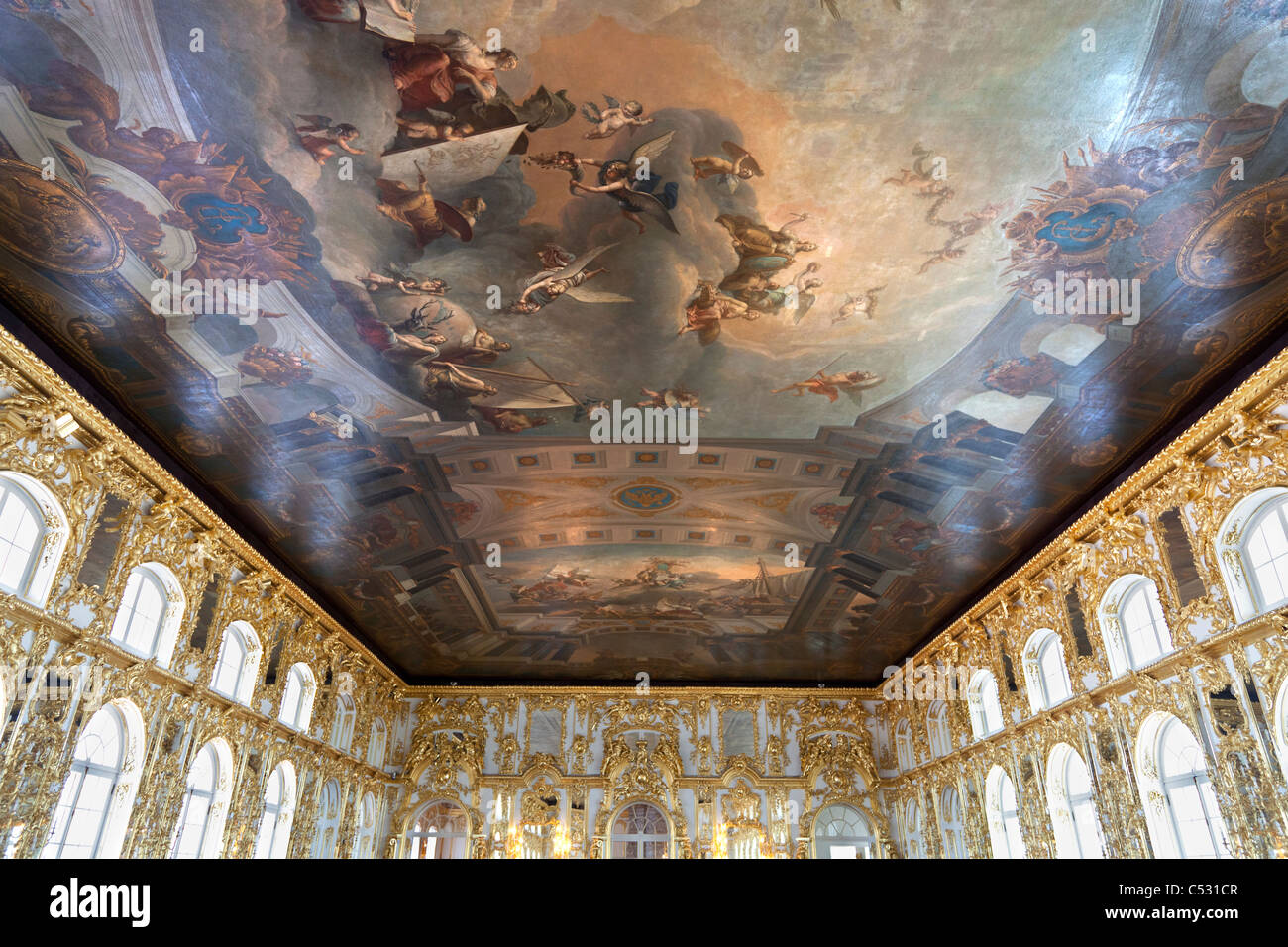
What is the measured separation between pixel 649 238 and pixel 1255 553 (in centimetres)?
1036

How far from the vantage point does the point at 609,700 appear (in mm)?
31328

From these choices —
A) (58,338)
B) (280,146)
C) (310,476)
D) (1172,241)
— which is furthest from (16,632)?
(1172,241)

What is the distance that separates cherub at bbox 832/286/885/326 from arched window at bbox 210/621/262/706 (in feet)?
48.5

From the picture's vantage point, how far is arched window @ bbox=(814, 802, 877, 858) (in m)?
29.1

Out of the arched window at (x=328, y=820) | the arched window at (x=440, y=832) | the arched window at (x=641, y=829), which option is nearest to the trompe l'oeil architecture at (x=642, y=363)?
the arched window at (x=328, y=820)

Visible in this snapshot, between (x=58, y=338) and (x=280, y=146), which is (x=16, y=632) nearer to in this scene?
(x=58, y=338)

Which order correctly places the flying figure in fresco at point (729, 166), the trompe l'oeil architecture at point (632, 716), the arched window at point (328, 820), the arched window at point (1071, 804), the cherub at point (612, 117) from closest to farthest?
the cherub at point (612, 117)
the flying figure in fresco at point (729, 166)
the trompe l'oeil architecture at point (632, 716)
the arched window at point (1071, 804)
the arched window at point (328, 820)

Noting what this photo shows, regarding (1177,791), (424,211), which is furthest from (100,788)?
(1177,791)

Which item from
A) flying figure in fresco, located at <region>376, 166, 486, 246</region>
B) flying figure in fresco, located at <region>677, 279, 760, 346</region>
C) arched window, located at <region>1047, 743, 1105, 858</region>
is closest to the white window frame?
arched window, located at <region>1047, 743, 1105, 858</region>

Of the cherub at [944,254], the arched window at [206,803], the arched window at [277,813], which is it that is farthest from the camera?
the arched window at [277,813]

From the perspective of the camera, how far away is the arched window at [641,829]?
28859mm

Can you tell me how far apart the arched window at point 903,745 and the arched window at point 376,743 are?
18929 mm

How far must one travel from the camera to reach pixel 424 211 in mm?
10242

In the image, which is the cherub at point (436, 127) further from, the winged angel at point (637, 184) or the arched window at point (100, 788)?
the arched window at point (100, 788)
